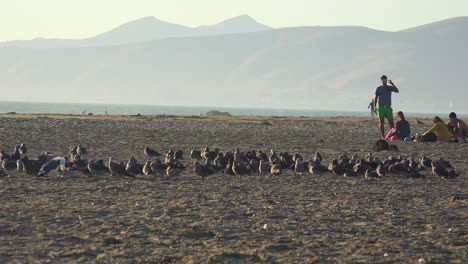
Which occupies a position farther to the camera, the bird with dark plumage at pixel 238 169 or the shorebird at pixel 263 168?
the shorebird at pixel 263 168

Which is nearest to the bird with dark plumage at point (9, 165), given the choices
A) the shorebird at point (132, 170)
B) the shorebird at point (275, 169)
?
the shorebird at point (132, 170)

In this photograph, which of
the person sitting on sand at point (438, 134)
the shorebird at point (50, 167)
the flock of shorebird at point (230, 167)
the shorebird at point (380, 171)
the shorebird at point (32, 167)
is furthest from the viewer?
the person sitting on sand at point (438, 134)

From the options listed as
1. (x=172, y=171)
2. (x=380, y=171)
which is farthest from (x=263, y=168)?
(x=380, y=171)

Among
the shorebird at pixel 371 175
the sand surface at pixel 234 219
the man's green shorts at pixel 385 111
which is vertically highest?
the man's green shorts at pixel 385 111

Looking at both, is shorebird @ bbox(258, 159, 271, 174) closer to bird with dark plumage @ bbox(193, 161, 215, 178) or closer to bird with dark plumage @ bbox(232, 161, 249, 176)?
bird with dark plumage @ bbox(232, 161, 249, 176)

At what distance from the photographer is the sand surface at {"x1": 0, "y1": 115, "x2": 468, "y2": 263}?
11648 mm

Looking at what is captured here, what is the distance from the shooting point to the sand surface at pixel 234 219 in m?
11.6

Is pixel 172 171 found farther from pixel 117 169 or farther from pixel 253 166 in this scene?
pixel 253 166

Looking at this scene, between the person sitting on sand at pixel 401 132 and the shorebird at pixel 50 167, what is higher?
the person sitting on sand at pixel 401 132

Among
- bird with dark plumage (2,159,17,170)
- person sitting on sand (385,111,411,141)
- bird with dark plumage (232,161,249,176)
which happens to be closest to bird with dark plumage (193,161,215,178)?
bird with dark plumage (232,161,249,176)

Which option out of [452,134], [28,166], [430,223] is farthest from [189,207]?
[452,134]

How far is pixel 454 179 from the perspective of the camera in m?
20.8

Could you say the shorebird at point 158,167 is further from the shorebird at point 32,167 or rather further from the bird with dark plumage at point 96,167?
the shorebird at point 32,167

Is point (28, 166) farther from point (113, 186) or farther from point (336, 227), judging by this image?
point (336, 227)
